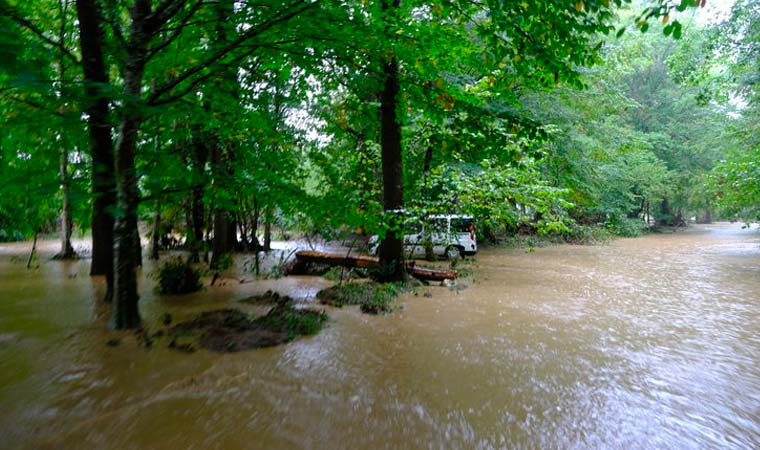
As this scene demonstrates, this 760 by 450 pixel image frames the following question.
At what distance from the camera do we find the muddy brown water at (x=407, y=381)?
3.30m

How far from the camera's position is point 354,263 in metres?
11.3

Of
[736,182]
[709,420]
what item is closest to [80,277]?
[709,420]

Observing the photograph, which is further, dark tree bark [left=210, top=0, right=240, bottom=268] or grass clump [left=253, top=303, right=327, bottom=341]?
grass clump [left=253, top=303, right=327, bottom=341]

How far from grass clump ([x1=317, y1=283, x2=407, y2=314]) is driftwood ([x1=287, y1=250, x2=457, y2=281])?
1.32 m

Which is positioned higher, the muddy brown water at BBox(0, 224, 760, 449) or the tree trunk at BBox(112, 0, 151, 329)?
the tree trunk at BBox(112, 0, 151, 329)

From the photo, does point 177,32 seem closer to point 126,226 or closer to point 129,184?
point 129,184

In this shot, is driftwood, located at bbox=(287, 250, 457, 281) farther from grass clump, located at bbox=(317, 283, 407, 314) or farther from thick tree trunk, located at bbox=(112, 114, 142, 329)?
thick tree trunk, located at bbox=(112, 114, 142, 329)

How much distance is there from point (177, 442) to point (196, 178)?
299 centimetres

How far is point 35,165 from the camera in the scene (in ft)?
14.4

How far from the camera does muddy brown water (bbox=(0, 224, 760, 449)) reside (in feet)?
10.8

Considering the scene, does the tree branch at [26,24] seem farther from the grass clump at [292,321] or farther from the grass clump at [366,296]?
the grass clump at [366,296]

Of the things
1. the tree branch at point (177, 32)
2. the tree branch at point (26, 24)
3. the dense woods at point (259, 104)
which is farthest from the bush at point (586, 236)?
the tree branch at point (26, 24)

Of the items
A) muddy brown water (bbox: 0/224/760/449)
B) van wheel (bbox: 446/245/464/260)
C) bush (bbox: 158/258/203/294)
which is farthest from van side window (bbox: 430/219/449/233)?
van wheel (bbox: 446/245/464/260)

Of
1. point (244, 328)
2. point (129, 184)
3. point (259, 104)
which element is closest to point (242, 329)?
point (244, 328)
